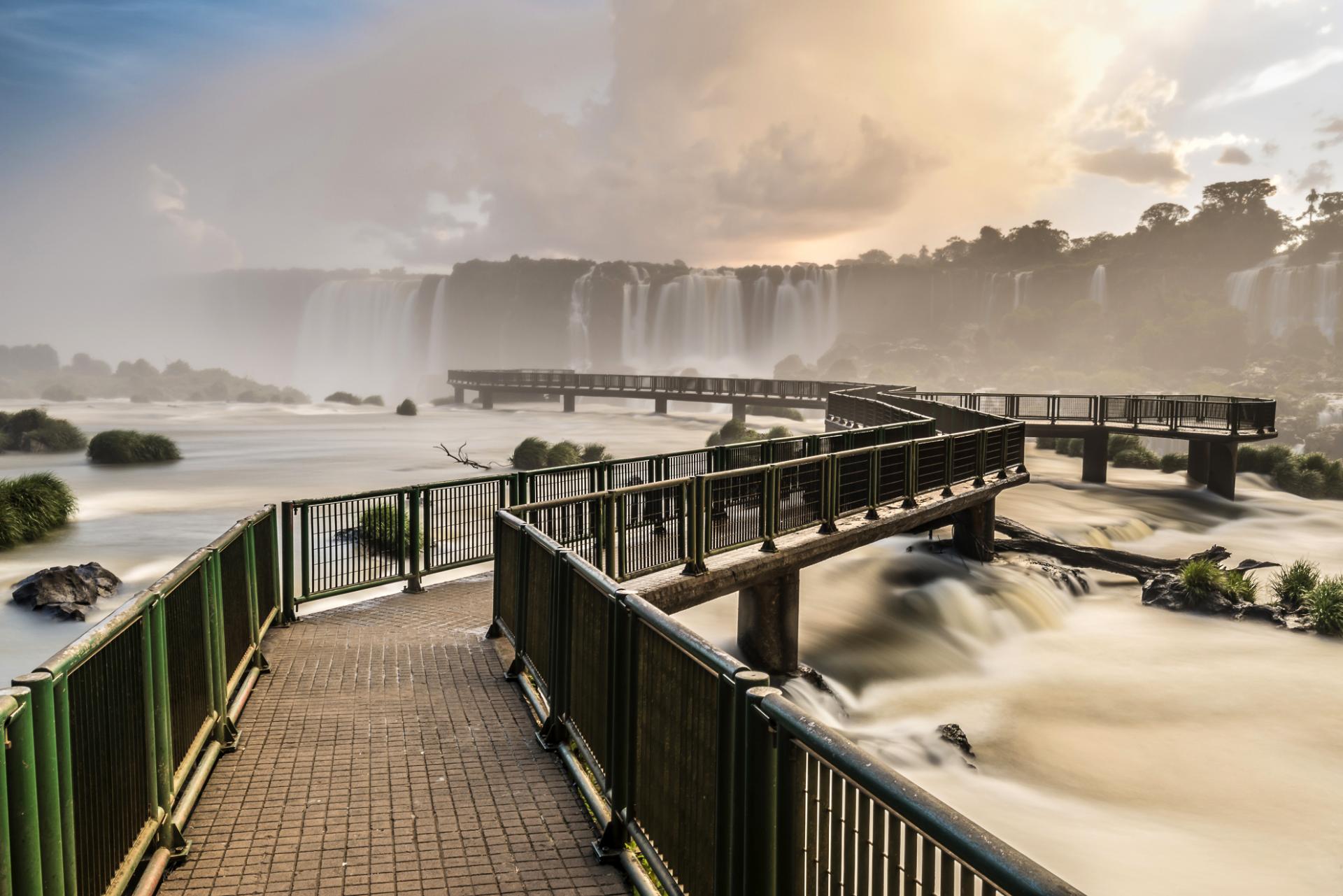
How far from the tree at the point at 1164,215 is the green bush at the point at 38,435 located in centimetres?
16409

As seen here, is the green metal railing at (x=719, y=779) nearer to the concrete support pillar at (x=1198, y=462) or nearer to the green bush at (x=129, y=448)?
the concrete support pillar at (x=1198, y=462)

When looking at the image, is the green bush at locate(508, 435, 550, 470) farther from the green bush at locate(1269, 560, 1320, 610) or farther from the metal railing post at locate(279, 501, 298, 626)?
the metal railing post at locate(279, 501, 298, 626)

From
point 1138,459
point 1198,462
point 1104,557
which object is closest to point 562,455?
point 1104,557

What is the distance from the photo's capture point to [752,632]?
14.5 m

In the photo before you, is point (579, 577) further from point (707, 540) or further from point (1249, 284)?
point (1249, 284)

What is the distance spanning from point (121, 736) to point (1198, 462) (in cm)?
3962

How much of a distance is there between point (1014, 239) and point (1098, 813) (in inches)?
7004

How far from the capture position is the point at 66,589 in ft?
59.5

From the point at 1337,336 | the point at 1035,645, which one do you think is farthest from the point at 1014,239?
the point at 1035,645

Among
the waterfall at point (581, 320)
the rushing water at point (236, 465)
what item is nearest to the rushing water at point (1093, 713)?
the rushing water at point (236, 465)

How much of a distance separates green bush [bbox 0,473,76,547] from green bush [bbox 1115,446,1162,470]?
42.1 m

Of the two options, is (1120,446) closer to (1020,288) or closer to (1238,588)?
(1238,588)

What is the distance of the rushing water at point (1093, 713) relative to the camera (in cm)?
1106

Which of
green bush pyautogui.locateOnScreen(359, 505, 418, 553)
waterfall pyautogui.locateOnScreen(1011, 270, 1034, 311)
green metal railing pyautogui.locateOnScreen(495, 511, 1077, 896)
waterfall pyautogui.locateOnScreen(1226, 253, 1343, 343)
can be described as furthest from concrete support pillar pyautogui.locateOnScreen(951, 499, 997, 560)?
waterfall pyautogui.locateOnScreen(1011, 270, 1034, 311)
